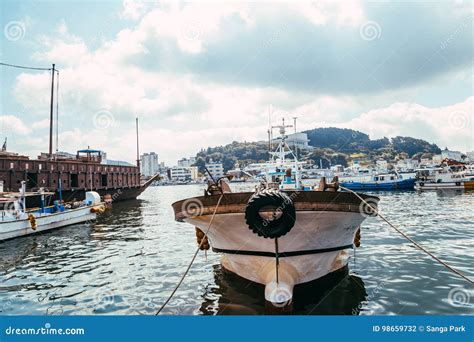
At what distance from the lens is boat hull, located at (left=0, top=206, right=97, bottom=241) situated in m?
16.9

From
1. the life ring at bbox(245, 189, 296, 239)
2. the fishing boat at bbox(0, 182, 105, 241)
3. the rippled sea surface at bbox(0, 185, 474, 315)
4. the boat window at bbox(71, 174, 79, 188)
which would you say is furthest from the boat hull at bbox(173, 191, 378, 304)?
the boat window at bbox(71, 174, 79, 188)

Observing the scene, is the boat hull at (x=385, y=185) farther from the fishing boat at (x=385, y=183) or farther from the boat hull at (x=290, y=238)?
the boat hull at (x=290, y=238)

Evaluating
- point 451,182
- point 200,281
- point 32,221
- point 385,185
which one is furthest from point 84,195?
point 451,182

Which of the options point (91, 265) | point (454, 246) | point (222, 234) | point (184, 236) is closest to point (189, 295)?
point (222, 234)

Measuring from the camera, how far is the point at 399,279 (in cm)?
825

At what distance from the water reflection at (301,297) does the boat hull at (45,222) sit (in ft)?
49.9

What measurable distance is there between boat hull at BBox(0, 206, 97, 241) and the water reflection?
49.9 feet

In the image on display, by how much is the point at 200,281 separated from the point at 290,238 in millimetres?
3566

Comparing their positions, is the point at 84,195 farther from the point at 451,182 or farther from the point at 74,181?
the point at 451,182

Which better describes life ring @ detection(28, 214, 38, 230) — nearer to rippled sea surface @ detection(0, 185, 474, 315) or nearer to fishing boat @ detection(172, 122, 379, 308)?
rippled sea surface @ detection(0, 185, 474, 315)

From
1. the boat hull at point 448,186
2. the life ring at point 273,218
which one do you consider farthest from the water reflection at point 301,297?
the boat hull at point 448,186
